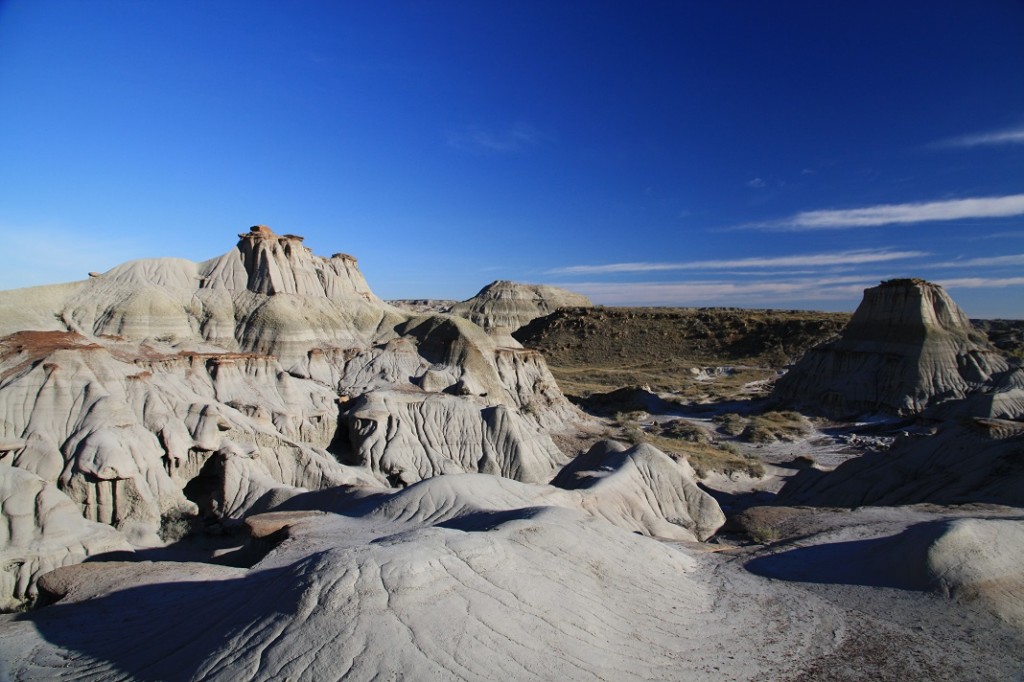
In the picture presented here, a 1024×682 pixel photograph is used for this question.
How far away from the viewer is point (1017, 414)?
27.4 m

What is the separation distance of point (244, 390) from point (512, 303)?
74685 mm

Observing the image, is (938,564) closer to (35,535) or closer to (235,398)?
(35,535)

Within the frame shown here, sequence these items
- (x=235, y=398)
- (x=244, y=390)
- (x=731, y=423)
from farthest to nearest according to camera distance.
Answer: (x=731, y=423)
(x=244, y=390)
(x=235, y=398)

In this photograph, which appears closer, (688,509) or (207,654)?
(207,654)

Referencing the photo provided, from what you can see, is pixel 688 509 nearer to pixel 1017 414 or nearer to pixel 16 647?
pixel 16 647

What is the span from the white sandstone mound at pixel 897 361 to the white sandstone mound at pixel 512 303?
51493 mm

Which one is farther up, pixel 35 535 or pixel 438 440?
pixel 35 535

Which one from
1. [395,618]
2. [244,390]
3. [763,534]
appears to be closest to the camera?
[395,618]

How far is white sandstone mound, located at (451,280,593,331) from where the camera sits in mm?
91750

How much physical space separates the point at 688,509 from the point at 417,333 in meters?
20.7

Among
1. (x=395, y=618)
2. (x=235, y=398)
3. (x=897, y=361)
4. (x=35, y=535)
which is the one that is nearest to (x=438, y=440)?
(x=235, y=398)

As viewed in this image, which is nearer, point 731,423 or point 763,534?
point 763,534

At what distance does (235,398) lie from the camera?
76.2ft

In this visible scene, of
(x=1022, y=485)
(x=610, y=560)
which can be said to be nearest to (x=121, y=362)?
(x=610, y=560)
